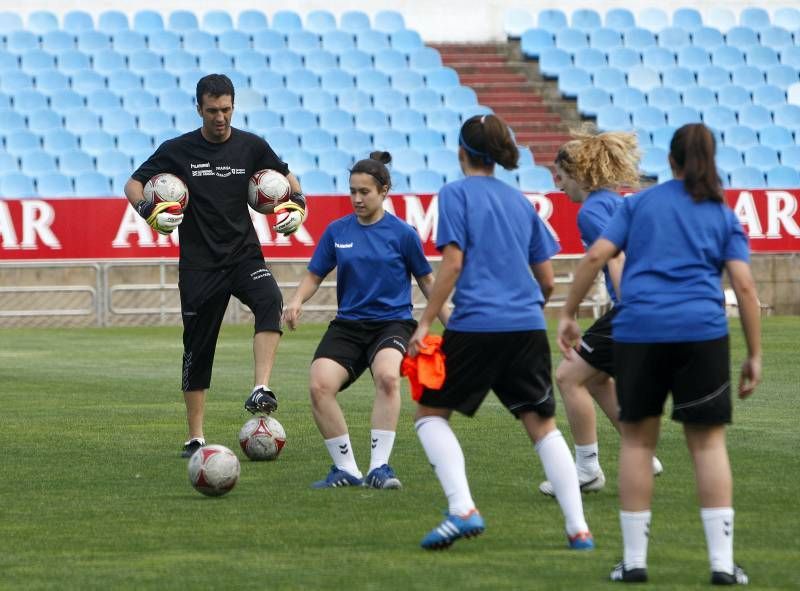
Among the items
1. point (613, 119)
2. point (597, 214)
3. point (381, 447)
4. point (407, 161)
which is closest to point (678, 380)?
point (597, 214)

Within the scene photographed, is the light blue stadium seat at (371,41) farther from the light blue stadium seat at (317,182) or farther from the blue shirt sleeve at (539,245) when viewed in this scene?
the blue shirt sleeve at (539,245)

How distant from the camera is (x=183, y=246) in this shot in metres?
10.1

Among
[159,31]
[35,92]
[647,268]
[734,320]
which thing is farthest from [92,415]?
[159,31]

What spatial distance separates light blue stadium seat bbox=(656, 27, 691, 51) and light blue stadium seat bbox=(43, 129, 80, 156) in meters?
11.2

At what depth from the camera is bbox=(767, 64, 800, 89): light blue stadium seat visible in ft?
99.3

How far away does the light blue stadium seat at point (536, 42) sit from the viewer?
29.9 m

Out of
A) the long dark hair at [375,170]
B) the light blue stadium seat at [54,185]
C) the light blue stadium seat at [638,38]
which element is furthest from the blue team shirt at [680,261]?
the light blue stadium seat at [638,38]

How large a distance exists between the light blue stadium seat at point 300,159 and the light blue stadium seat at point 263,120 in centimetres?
81

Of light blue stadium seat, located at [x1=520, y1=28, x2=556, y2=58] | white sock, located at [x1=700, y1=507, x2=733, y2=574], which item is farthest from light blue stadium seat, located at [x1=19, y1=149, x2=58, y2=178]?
white sock, located at [x1=700, y1=507, x2=733, y2=574]

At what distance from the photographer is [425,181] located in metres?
25.8

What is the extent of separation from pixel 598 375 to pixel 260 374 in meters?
2.29

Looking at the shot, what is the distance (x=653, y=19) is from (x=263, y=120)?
8708 mm

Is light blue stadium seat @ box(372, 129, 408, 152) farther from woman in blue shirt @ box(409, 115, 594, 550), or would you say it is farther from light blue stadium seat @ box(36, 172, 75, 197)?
woman in blue shirt @ box(409, 115, 594, 550)

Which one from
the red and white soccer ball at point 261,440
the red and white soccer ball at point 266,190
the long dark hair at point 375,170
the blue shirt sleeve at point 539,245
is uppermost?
the long dark hair at point 375,170
